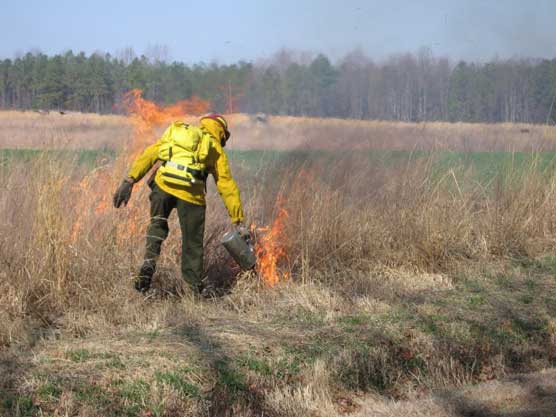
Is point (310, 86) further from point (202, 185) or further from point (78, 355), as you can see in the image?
point (78, 355)

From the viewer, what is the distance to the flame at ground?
891 cm

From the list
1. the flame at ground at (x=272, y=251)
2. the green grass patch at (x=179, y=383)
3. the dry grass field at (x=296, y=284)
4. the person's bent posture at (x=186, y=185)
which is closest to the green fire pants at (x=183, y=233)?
the person's bent posture at (x=186, y=185)

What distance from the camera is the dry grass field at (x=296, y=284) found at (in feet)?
20.1

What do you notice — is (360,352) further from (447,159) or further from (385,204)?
(447,159)

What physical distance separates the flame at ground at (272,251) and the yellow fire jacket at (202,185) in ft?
3.15

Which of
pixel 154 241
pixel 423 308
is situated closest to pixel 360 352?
pixel 423 308

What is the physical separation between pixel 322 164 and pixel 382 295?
8.27 feet

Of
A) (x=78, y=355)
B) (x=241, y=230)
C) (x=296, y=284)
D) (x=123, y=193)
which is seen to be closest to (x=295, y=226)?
(x=296, y=284)

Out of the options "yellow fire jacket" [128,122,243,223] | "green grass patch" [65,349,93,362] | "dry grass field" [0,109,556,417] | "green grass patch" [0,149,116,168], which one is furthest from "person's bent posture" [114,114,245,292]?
"green grass patch" [65,349,93,362]

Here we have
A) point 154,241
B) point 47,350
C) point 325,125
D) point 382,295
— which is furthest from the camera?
point 325,125

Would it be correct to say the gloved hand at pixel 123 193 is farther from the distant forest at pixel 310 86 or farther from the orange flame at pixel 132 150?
the distant forest at pixel 310 86

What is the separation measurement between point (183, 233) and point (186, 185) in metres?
0.49

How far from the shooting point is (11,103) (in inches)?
364

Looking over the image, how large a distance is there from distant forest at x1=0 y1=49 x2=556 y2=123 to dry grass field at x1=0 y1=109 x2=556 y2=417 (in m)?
0.28
